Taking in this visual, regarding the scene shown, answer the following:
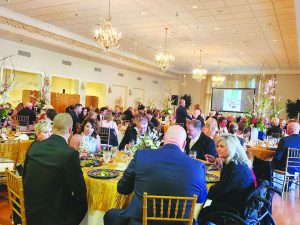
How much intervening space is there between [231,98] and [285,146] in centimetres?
1246

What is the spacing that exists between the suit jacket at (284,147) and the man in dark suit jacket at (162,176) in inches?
156

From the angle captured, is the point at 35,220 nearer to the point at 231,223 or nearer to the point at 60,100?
the point at 231,223

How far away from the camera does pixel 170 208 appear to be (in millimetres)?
2121

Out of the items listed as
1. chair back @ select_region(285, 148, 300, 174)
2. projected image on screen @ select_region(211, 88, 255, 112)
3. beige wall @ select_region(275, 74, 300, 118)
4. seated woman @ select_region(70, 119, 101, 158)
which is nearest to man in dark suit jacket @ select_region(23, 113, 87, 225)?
seated woman @ select_region(70, 119, 101, 158)

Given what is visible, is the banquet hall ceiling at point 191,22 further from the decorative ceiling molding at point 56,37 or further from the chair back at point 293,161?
the chair back at point 293,161

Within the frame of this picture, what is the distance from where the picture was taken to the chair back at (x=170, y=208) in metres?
2.07

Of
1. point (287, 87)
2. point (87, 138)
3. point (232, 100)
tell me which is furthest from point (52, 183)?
point (232, 100)

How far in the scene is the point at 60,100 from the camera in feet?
39.5

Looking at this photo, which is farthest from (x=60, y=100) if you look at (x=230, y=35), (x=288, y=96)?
(x=288, y=96)

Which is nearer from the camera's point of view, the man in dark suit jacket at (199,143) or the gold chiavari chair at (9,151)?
the gold chiavari chair at (9,151)

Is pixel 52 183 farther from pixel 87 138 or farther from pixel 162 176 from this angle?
pixel 87 138

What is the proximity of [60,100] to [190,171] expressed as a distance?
10.7 meters

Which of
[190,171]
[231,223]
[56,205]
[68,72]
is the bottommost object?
[231,223]

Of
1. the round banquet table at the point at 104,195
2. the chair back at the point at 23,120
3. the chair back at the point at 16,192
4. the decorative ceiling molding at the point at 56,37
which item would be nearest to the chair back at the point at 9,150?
the chair back at the point at 16,192
